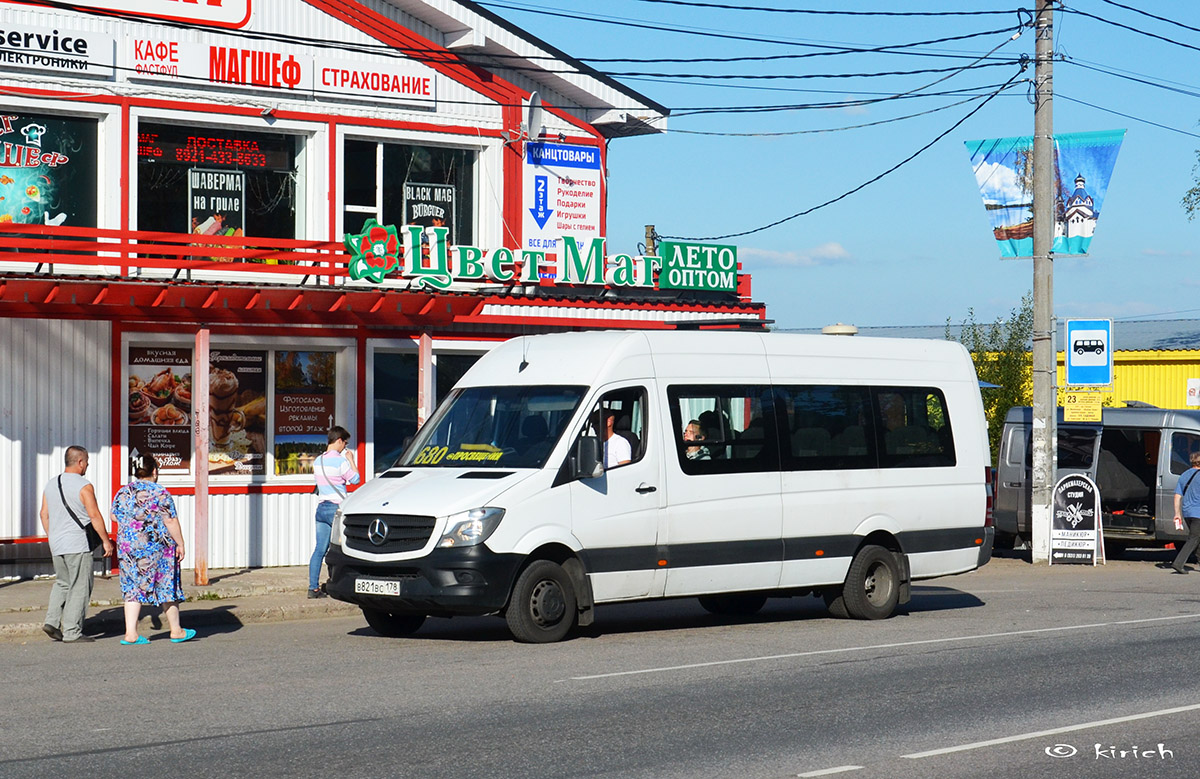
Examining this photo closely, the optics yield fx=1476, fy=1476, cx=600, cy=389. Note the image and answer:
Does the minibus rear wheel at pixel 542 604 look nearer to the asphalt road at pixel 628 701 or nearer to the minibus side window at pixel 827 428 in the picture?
the asphalt road at pixel 628 701

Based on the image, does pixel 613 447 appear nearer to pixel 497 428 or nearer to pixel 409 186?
pixel 497 428

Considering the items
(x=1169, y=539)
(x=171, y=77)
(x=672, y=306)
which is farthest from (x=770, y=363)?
(x=1169, y=539)

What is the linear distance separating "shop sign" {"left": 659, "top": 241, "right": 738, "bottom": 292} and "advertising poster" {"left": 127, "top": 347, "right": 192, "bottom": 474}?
22.7 feet

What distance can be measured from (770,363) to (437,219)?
Result: 27.4ft

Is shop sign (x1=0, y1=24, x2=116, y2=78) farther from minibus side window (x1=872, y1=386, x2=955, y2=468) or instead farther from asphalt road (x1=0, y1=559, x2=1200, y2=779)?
minibus side window (x1=872, y1=386, x2=955, y2=468)

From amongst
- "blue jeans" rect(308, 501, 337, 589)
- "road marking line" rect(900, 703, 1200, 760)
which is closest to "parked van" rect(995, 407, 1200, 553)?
A: "blue jeans" rect(308, 501, 337, 589)

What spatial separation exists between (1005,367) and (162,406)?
23681 mm

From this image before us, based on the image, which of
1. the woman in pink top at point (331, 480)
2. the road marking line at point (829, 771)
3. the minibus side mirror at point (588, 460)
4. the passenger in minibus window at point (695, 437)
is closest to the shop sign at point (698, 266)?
the woman in pink top at point (331, 480)

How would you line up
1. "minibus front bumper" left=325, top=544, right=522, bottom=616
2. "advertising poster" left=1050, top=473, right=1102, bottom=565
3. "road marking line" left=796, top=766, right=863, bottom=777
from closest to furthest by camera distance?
"road marking line" left=796, top=766, right=863, bottom=777, "minibus front bumper" left=325, top=544, right=522, bottom=616, "advertising poster" left=1050, top=473, right=1102, bottom=565

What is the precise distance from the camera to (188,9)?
62.0 ft

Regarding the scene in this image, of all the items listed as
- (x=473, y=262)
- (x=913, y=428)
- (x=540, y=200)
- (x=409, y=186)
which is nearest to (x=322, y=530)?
(x=473, y=262)

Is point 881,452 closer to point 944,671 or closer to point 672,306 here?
point 944,671

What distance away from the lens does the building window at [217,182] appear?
18859 mm

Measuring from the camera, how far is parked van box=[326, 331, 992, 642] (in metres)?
11.9
